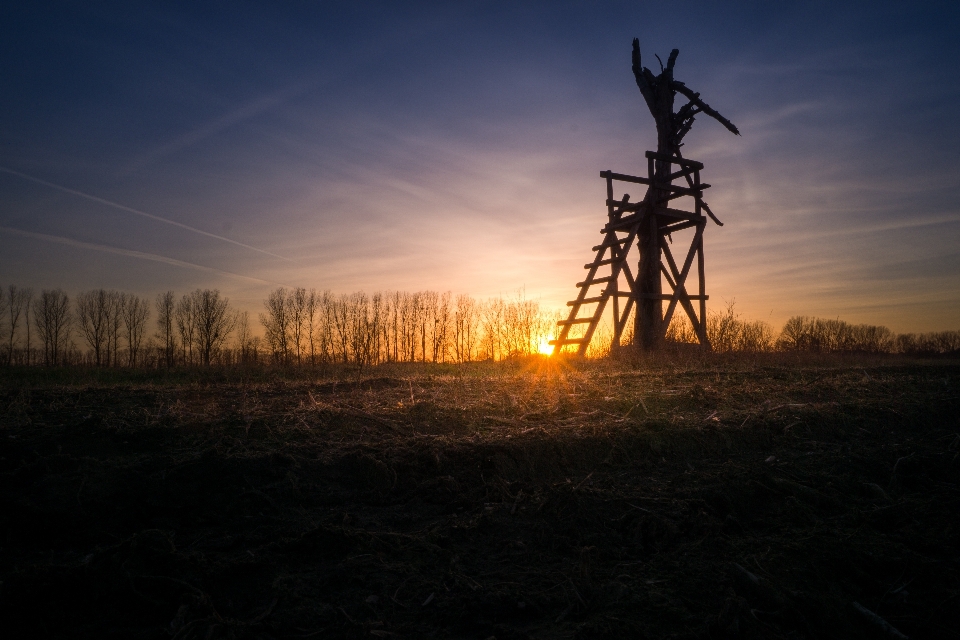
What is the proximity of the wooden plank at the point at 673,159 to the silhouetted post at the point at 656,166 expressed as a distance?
20cm

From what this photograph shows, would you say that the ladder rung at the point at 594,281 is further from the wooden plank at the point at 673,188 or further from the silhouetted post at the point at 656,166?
the wooden plank at the point at 673,188

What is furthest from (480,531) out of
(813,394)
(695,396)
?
(813,394)

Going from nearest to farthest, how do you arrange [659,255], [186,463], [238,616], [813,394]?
1. [238,616]
2. [186,463]
3. [813,394]
4. [659,255]

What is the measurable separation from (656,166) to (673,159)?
0.48m

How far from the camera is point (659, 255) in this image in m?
14.1

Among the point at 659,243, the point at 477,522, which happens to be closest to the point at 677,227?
the point at 659,243

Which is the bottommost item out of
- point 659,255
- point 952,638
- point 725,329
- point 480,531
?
point 952,638

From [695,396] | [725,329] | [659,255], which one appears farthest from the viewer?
[725,329]

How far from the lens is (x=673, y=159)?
45.5 feet

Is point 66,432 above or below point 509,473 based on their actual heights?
above

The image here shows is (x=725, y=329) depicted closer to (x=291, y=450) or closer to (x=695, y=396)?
(x=695, y=396)

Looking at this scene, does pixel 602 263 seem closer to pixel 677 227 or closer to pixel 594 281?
pixel 594 281

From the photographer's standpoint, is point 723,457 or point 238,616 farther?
point 723,457

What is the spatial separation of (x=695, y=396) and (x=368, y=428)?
4.40m
